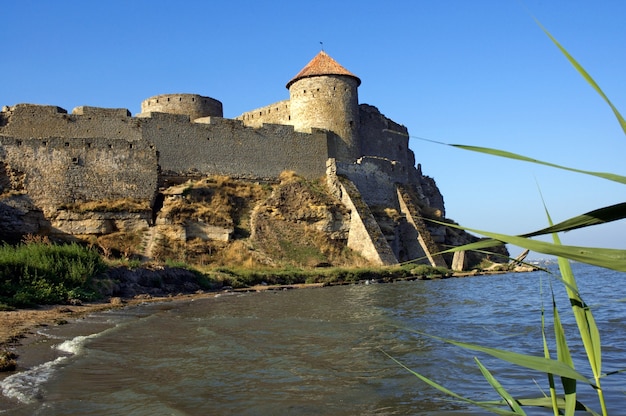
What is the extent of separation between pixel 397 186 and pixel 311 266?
30.2 ft

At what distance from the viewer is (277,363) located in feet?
21.6

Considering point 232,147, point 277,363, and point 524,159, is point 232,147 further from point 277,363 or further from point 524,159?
point 524,159

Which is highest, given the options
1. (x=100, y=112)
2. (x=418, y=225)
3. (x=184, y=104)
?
(x=184, y=104)

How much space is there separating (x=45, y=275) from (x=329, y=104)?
18797mm

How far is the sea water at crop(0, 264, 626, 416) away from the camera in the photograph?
15.6 ft

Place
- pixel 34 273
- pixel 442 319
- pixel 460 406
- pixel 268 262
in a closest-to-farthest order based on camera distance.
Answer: pixel 460 406, pixel 442 319, pixel 34 273, pixel 268 262

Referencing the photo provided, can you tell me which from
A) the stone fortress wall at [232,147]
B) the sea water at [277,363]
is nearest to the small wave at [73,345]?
the sea water at [277,363]

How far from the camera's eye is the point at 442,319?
421 inches

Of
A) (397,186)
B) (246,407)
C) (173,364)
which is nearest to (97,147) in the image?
(397,186)

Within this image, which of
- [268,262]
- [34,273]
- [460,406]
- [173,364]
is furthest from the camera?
[268,262]

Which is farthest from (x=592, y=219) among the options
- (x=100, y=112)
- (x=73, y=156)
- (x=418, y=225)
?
(x=418, y=225)

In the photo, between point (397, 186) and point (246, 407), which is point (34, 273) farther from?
point (397, 186)

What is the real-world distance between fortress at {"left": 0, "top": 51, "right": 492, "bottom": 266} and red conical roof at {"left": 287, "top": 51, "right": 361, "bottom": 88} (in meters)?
0.07

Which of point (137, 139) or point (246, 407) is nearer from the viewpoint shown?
point (246, 407)
